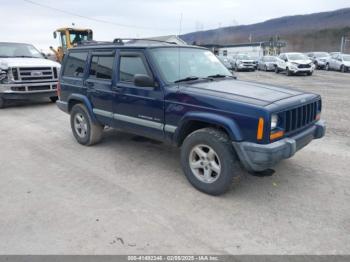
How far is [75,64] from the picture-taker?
239 inches

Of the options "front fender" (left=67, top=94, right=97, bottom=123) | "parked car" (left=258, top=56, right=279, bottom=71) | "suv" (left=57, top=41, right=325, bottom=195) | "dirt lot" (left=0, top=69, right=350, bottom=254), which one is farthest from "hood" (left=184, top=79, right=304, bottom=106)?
"parked car" (left=258, top=56, right=279, bottom=71)

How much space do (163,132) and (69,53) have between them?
3.07 metres

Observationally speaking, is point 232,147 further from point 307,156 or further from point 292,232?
point 307,156

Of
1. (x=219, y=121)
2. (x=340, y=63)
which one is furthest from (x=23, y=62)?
(x=340, y=63)

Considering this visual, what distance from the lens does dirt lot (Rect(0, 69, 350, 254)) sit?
3053 mm

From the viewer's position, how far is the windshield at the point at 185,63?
4477 mm

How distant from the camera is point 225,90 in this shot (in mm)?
4062

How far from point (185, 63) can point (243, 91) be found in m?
1.13

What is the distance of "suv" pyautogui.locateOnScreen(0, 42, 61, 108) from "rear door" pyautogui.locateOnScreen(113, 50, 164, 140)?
584cm

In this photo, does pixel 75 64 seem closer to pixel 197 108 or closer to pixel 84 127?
pixel 84 127

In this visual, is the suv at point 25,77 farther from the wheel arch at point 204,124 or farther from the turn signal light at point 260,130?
the turn signal light at point 260,130

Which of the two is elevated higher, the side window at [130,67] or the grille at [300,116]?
the side window at [130,67]

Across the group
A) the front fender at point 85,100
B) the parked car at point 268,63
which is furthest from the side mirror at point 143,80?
the parked car at point 268,63

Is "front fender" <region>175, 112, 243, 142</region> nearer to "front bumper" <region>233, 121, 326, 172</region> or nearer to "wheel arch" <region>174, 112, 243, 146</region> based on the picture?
"wheel arch" <region>174, 112, 243, 146</region>
